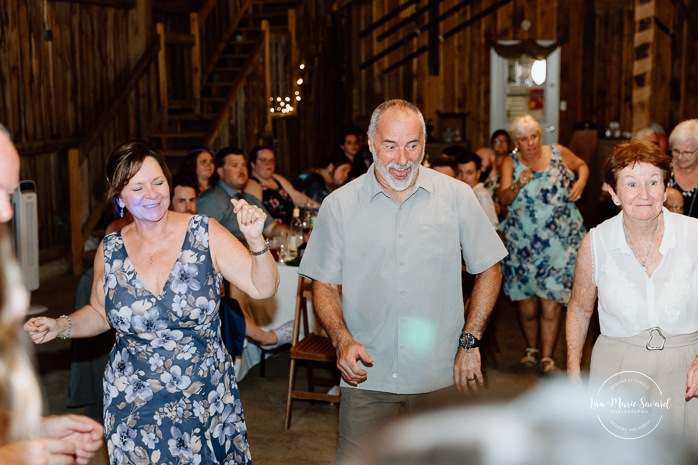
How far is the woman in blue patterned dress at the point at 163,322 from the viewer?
2.94m

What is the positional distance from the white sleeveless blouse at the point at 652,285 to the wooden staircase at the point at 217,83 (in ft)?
24.1

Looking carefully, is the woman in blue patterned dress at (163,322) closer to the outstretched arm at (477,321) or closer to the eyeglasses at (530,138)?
the outstretched arm at (477,321)

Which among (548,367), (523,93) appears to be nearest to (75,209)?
(548,367)

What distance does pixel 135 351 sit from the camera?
2.99m

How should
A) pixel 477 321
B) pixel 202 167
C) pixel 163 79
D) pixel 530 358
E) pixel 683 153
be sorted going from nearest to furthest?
1. pixel 477 321
2. pixel 683 153
3. pixel 530 358
4. pixel 202 167
5. pixel 163 79

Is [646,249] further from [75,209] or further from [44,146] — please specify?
[44,146]

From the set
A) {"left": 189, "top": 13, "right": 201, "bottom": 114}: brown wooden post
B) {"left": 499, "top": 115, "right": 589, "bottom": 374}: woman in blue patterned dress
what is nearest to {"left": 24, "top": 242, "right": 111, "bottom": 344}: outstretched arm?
{"left": 499, "top": 115, "right": 589, "bottom": 374}: woman in blue patterned dress

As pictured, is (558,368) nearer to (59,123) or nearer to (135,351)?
(135,351)

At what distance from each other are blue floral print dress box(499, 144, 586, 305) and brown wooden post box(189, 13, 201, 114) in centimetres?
695

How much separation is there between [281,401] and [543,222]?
2.03m

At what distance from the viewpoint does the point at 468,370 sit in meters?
3.09

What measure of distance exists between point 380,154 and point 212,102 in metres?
9.31

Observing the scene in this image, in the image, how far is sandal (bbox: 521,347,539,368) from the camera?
19.7ft

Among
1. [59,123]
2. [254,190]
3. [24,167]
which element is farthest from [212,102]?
[254,190]
